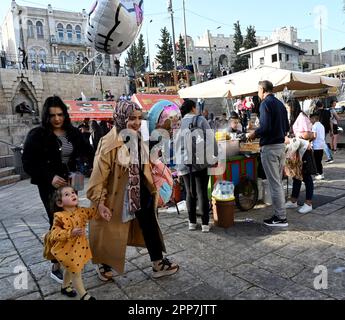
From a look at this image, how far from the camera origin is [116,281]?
3004 millimetres

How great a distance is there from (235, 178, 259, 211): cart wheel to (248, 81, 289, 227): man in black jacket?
72 centimetres

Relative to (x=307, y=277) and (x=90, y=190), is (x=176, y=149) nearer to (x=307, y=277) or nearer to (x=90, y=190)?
(x=90, y=190)

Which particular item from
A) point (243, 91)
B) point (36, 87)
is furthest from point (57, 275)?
point (36, 87)

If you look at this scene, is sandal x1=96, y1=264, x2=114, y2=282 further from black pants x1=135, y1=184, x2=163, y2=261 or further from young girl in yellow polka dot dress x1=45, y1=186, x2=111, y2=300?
black pants x1=135, y1=184, x2=163, y2=261

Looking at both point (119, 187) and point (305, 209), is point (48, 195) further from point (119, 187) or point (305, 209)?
point (305, 209)

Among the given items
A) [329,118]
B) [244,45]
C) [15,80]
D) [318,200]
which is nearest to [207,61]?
[244,45]

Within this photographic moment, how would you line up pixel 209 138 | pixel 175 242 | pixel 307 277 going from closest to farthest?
pixel 307 277 < pixel 175 242 < pixel 209 138

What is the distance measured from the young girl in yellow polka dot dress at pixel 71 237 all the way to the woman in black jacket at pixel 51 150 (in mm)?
195

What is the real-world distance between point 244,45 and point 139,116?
178 ft

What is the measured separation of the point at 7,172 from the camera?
33.9 ft

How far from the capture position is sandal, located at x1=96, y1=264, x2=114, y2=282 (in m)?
3.00

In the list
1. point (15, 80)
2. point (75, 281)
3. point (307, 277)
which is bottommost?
point (307, 277)

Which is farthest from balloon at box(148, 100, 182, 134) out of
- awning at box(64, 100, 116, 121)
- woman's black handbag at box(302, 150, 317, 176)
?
awning at box(64, 100, 116, 121)

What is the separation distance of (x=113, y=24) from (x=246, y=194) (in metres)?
3.16
